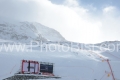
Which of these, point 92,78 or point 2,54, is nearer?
point 92,78

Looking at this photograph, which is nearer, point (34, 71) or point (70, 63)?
point (34, 71)

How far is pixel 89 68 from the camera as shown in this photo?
1630 cm

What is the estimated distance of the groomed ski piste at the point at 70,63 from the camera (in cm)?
1475

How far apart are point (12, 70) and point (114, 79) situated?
8.44m

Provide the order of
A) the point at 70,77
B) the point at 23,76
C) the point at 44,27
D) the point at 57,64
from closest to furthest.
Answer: the point at 23,76
the point at 70,77
the point at 57,64
the point at 44,27

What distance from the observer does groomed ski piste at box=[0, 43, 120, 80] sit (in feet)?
48.4

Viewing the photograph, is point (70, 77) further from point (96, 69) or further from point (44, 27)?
point (44, 27)

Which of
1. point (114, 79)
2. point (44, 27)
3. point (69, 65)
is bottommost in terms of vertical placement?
point (114, 79)

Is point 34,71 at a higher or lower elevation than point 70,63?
lower

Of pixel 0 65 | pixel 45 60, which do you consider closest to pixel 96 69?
pixel 45 60

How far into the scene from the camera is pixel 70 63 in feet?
54.3

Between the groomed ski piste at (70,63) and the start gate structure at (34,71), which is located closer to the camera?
the start gate structure at (34,71)

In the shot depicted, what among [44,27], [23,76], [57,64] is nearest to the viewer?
[23,76]

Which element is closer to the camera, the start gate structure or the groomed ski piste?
the start gate structure
